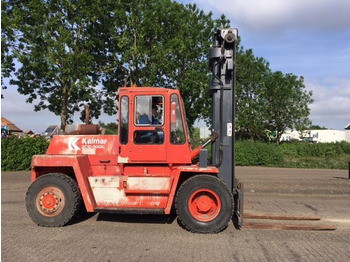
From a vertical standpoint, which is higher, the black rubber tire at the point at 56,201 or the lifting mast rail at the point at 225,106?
the lifting mast rail at the point at 225,106

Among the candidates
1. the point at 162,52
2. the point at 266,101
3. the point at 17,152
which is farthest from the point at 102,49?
the point at 266,101

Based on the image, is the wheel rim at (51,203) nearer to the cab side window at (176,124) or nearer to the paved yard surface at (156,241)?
the paved yard surface at (156,241)

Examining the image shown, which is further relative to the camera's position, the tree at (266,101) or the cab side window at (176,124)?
the tree at (266,101)

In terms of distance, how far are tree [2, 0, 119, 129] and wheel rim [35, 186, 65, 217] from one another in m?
13.5

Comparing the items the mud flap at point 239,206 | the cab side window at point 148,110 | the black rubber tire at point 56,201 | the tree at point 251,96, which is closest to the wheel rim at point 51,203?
the black rubber tire at point 56,201

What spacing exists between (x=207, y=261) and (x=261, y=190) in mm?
7839

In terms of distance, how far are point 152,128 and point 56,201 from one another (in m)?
2.37

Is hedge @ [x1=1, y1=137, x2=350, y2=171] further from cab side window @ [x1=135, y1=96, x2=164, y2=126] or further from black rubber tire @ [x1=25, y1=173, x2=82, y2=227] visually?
cab side window @ [x1=135, y1=96, x2=164, y2=126]

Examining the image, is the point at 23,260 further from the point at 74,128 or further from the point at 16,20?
the point at 16,20

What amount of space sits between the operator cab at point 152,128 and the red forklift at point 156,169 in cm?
2

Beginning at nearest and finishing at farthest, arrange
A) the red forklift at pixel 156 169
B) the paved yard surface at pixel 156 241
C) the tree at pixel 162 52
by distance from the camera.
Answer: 1. the paved yard surface at pixel 156 241
2. the red forklift at pixel 156 169
3. the tree at pixel 162 52

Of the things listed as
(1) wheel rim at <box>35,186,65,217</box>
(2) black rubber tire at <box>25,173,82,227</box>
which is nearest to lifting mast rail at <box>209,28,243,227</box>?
(2) black rubber tire at <box>25,173,82,227</box>

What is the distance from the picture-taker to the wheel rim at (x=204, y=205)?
639cm

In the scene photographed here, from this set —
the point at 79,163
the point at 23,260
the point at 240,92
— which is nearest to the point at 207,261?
the point at 23,260
